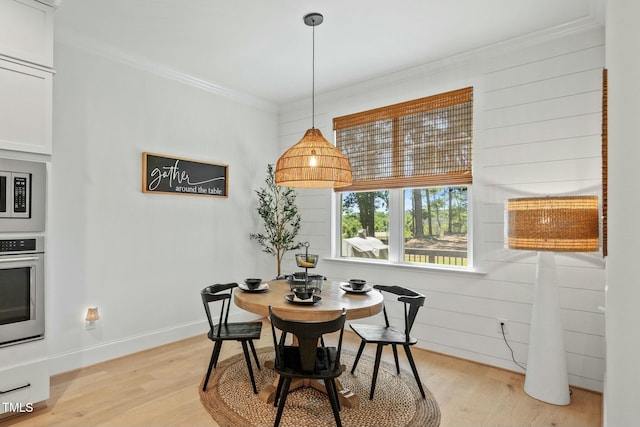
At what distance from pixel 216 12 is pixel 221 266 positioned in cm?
265

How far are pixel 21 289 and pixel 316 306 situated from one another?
74.1 inches

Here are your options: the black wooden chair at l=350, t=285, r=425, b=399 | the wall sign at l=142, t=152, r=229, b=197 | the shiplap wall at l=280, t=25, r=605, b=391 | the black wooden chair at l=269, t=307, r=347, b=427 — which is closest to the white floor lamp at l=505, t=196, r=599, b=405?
the shiplap wall at l=280, t=25, r=605, b=391

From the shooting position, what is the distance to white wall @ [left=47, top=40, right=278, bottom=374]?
121 inches

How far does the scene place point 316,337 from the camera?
80.9 inches

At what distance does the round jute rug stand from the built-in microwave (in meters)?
1.65

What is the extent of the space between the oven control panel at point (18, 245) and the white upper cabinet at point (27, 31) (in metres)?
1.14

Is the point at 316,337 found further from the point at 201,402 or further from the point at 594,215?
the point at 594,215

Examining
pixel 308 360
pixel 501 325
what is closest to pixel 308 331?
pixel 308 360

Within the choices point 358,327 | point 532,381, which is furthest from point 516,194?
point 358,327

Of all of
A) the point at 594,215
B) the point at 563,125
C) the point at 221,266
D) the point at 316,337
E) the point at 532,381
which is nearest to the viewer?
the point at 316,337

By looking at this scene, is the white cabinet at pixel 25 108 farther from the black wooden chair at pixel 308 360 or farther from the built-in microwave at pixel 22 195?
the black wooden chair at pixel 308 360

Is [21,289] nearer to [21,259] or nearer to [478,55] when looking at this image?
[21,259]

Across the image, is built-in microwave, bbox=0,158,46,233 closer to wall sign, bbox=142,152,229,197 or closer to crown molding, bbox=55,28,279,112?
wall sign, bbox=142,152,229,197

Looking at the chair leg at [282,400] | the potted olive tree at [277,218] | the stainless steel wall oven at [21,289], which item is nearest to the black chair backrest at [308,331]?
the chair leg at [282,400]
